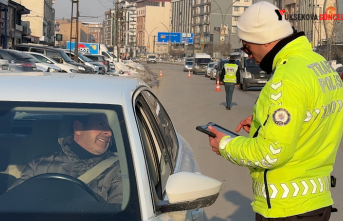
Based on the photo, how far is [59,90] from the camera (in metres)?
2.83

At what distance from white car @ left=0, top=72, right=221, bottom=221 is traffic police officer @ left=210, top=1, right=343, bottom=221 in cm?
26

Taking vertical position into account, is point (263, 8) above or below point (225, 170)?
above

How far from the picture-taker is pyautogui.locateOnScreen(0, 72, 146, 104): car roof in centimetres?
275

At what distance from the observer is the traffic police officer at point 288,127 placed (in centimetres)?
242

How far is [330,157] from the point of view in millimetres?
2666

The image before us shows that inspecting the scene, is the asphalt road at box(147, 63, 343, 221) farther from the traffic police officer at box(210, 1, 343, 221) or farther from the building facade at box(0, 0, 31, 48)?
the building facade at box(0, 0, 31, 48)

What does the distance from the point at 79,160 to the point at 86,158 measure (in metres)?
0.04

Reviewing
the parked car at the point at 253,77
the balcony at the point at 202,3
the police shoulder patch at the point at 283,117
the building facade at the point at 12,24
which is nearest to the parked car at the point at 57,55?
the parked car at the point at 253,77

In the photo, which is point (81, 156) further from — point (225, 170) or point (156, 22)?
point (156, 22)

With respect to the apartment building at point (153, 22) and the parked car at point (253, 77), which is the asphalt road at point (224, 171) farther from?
the apartment building at point (153, 22)

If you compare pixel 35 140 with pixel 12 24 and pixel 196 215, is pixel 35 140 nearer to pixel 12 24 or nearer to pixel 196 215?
pixel 196 215

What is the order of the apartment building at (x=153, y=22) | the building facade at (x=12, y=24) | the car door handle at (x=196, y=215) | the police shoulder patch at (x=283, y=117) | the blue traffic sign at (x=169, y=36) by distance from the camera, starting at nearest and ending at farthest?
the police shoulder patch at (x=283, y=117)
the car door handle at (x=196, y=215)
the building facade at (x=12, y=24)
the blue traffic sign at (x=169, y=36)
the apartment building at (x=153, y=22)

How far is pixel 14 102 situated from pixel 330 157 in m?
1.56

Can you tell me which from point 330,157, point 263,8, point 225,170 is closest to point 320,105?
point 330,157
